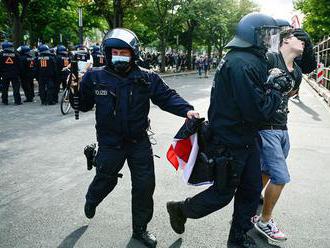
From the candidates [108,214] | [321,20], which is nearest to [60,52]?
Answer: [108,214]

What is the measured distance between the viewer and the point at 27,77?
1314 cm

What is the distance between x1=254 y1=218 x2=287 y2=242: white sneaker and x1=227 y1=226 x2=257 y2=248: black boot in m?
0.22

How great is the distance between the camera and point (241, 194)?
3305 mm

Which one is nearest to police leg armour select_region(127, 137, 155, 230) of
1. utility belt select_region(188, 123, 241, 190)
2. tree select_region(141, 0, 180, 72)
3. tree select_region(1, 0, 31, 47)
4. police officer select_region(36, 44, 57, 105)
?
utility belt select_region(188, 123, 241, 190)

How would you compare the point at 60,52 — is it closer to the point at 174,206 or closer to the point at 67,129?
the point at 67,129

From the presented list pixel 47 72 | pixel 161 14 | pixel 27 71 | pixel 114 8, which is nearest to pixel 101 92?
pixel 47 72

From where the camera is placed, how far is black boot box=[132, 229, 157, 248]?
11.3 ft

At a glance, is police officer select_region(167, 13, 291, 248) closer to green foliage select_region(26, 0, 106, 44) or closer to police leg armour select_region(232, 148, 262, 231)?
police leg armour select_region(232, 148, 262, 231)

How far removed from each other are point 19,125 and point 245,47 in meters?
7.22

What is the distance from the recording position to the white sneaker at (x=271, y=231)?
3572 mm

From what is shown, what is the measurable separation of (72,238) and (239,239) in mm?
1459

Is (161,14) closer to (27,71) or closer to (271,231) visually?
(27,71)

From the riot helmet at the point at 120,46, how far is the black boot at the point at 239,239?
1.62 meters

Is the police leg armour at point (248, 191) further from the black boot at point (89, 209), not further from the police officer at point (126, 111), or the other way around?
the black boot at point (89, 209)
